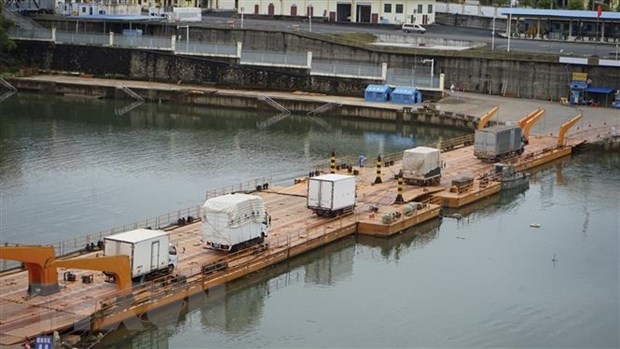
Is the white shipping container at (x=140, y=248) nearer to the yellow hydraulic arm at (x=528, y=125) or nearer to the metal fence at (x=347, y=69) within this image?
the yellow hydraulic arm at (x=528, y=125)

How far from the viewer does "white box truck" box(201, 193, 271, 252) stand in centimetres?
3256

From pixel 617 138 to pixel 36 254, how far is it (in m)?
37.2

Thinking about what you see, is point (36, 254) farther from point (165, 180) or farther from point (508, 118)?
point (508, 118)

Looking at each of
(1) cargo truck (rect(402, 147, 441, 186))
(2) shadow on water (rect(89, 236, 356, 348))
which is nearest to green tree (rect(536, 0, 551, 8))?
(1) cargo truck (rect(402, 147, 441, 186))

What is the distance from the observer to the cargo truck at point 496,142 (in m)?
49.4

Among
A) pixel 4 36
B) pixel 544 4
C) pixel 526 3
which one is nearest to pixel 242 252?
pixel 4 36

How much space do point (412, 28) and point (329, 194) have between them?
1987 inches

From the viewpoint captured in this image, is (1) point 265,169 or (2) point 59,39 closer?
(1) point 265,169

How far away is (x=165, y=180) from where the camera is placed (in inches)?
1836

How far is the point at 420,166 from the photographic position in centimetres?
4381

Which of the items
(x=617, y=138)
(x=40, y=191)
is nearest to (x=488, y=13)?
(x=617, y=138)

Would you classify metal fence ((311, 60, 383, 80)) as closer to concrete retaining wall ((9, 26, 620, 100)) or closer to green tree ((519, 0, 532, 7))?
concrete retaining wall ((9, 26, 620, 100))

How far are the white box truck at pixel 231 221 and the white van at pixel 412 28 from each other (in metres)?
53.8

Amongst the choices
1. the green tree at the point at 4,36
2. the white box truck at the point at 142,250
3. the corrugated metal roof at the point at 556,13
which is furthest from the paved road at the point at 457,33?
the white box truck at the point at 142,250
